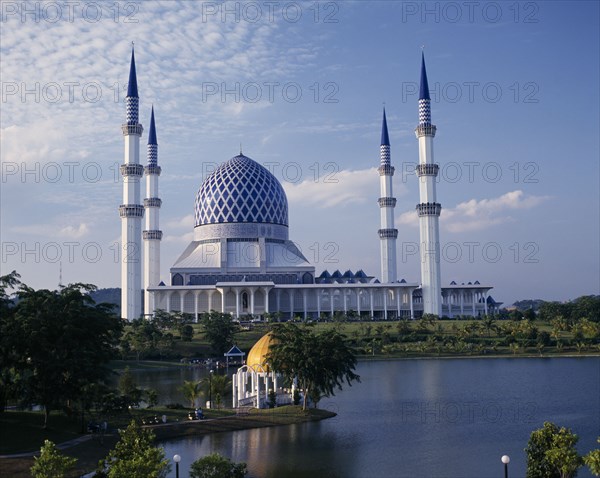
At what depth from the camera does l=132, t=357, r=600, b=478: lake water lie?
19656 mm

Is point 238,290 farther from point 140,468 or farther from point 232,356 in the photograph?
point 140,468

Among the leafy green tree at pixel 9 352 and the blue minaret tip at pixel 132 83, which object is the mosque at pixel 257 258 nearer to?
the blue minaret tip at pixel 132 83

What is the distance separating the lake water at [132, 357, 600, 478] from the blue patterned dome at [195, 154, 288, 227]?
125 feet

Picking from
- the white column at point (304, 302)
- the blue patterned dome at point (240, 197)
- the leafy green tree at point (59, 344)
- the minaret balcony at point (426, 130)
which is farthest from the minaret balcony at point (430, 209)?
the leafy green tree at point (59, 344)

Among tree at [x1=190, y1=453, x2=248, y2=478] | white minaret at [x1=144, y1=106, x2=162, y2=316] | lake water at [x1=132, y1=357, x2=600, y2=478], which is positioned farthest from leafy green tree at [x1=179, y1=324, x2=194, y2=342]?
tree at [x1=190, y1=453, x2=248, y2=478]

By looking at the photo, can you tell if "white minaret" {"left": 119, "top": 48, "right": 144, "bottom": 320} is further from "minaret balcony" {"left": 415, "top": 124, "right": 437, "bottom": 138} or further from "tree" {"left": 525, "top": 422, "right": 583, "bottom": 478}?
"tree" {"left": 525, "top": 422, "right": 583, "bottom": 478}

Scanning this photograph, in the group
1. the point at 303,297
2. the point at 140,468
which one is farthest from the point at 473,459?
the point at 303,297

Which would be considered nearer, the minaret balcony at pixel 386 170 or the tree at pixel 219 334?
the tree at pixel 219 334

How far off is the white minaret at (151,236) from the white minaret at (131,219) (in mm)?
7114

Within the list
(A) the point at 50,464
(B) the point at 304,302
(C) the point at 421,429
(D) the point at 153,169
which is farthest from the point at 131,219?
(A) the point at 50,464

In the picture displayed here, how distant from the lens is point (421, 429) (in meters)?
24.6

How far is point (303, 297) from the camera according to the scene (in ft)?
241

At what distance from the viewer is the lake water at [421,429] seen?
19656 mm

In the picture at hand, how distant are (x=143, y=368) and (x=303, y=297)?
29.8 metres
